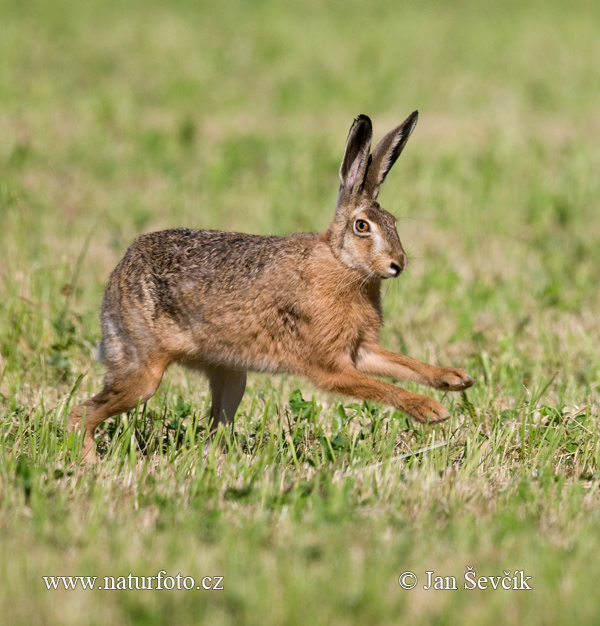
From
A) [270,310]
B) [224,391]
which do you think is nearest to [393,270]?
[270,310]

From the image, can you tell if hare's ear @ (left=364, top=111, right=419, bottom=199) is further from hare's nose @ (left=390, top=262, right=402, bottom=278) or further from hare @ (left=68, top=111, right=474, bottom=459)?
hare's nose @ (left=390, top=262, right=402, bottom=278)

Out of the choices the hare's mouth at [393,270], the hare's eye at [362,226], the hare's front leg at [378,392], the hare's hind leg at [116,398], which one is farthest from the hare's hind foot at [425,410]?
the hare's hind leg at [116,398]

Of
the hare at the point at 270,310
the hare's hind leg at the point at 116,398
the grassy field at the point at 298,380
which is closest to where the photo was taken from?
the grassy field at the point at 298,380

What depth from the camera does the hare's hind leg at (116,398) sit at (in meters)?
4.97

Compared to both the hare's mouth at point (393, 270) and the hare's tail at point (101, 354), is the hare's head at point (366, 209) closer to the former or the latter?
the hare's mouth at point (393, 270)

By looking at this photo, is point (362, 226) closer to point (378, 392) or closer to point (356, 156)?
point (356, 156)

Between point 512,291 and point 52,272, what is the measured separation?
368cm

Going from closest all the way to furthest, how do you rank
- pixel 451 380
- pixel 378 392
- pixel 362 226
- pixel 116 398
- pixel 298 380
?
pixel 451 380 → pixel 378 392 → pixel 362 226 → pixel 116 398 → pixel 298 380

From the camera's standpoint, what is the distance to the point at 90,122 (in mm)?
12984

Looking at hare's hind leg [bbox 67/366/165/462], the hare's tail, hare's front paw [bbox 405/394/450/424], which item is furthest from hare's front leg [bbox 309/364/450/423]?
the hare's tail

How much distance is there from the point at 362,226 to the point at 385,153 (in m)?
0.40

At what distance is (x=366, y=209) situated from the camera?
15.8 ft

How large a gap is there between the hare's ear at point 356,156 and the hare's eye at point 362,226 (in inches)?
7.4

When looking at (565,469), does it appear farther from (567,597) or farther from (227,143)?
(227,143)
